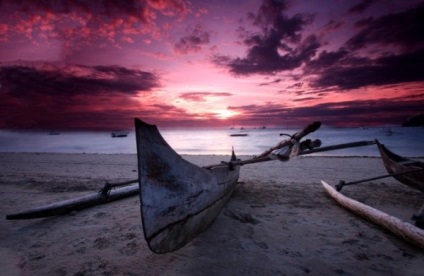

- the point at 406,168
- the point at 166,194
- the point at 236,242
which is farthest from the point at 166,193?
the point at 406,168

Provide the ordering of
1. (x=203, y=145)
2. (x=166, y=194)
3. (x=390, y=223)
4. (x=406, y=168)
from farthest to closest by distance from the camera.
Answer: (x=203, y=145) → (x=406, y=168) → (x=390, y=223) → (x=166, y=194)

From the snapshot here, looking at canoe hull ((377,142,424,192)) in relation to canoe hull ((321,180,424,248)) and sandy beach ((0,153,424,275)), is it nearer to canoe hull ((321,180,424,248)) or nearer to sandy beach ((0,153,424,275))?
sandy beach ((0,153,424,275))

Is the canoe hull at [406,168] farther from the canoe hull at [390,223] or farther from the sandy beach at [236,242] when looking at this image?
the canoe hull at [390,223]

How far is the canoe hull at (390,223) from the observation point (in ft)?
12.9

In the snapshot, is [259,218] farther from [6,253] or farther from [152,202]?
[6,253]

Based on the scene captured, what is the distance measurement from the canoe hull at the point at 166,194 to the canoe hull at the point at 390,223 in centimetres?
366

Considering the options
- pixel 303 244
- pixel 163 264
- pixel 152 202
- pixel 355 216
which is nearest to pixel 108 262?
pixel 163 264

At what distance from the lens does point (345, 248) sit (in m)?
4.16

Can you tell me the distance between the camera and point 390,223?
178 inches

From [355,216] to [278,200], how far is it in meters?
2.06

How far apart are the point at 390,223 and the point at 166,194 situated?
4465 mm

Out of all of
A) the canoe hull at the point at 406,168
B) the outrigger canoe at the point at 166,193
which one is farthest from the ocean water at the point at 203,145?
the outrigger canoe at the point at 166,193

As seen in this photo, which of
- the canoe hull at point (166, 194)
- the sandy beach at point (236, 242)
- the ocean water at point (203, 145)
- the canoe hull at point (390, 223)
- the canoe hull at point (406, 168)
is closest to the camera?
the canoe hull at point (166, 194)

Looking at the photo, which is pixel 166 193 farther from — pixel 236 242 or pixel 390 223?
Result: pixel 390 223
